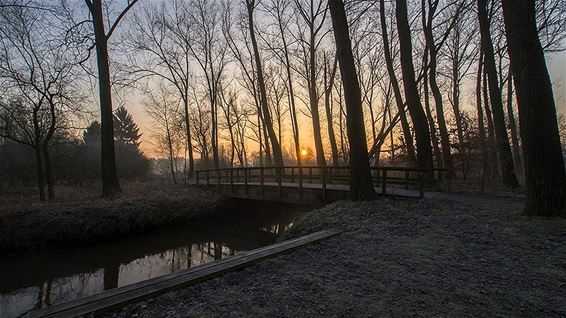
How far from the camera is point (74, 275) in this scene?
289 inches

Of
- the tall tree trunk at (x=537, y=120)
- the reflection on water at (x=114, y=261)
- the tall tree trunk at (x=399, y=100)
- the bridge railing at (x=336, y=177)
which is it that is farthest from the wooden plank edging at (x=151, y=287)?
the tall tree trunk at (x=399, y=100)

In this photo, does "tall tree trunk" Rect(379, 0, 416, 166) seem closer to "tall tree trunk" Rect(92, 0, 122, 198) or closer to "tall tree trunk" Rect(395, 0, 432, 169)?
"tall tree trunk" Rect(395, 0, 432, 169)

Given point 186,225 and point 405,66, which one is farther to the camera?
point 186,225

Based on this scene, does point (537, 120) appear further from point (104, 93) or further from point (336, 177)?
point (104, 93)

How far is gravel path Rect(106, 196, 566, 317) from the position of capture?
3068mm

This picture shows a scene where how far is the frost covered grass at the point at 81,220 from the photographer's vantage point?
9.15 m

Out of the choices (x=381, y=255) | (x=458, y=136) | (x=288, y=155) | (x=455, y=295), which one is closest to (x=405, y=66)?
(x=458, y=136)

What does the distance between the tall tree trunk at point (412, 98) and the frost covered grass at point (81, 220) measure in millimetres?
9669

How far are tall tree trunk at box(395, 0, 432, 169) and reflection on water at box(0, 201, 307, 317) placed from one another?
5.98 m

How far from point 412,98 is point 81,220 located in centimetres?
1210

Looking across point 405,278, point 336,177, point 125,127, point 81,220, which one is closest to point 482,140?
point 336,177

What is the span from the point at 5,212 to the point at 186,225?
569 cm

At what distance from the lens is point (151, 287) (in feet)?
11.6

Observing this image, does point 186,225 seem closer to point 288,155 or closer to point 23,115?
point 23,115
